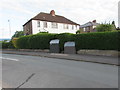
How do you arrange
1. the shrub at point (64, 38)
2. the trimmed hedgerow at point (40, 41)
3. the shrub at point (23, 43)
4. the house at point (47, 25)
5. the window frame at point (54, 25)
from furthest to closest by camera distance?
the window frame at point (54, 25) < the house at point (47, 25) < the shrub at point (23, 43) < the trimmed hedgerow at point (40, 41) < the shrub at point (64, 38)

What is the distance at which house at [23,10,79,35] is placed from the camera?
1085 inches

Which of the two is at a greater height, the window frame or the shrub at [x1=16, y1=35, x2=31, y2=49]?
the window frame

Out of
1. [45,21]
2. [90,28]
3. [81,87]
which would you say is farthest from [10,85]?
[90,28]

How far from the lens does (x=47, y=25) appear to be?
29.2m

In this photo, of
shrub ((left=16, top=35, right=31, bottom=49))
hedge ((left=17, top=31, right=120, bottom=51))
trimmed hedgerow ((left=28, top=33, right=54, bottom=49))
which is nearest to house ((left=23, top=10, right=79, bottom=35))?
shrub ((left=16, top=35, right=31, bottom=49))

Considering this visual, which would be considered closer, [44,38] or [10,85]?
[10,85]

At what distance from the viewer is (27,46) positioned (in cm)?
1923

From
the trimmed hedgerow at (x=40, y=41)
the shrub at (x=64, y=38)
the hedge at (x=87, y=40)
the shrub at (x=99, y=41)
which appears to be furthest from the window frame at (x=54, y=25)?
the shrub at (x=99, y=41)

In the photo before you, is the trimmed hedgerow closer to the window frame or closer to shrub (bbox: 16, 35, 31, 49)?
shrub (bbox: 16, 35, 31, 49)

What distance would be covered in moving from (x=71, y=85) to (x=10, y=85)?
2.50 metres

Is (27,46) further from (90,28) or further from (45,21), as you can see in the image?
(90,28)

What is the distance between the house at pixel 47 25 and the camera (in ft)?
90.4

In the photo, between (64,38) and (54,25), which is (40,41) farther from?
(54,25)

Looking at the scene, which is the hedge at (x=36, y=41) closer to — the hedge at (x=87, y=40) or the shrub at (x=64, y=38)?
the hedge at (x=87, y=40)
